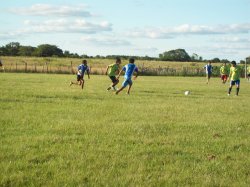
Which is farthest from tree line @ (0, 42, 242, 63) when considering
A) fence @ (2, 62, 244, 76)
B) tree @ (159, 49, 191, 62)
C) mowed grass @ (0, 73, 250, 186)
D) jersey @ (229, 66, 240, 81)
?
mowed grass @ (0, 73, 250, 186)

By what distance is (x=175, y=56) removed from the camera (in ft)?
437

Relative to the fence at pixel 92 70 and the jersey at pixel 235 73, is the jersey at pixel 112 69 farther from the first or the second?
the fence at pixel 92 70

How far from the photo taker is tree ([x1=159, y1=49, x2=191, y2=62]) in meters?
129

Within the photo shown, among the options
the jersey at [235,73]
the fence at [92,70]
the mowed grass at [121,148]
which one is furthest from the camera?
the fence at [92,70]

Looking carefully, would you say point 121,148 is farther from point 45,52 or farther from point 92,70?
point 45,52

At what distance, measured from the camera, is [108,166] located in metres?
7.20

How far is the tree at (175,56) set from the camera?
12875 centimetres

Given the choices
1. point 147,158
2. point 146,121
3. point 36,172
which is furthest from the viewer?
point 146,121

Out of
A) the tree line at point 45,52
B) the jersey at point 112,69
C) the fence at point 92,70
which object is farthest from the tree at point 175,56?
the jersey at point 112,69

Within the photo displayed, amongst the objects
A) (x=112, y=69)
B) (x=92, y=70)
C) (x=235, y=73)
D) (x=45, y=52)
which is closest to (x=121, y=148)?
(x=112, y=69)

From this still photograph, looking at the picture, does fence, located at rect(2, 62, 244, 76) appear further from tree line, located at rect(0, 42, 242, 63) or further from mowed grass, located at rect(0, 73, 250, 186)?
tree line, located at rect(0, 42, 242, 63)

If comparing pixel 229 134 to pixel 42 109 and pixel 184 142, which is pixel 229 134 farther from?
pixel 42 109

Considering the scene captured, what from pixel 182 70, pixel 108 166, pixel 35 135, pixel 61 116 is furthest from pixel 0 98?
pixel 182 70

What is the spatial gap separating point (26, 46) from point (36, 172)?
123114mm
